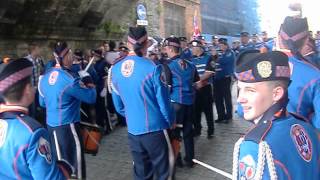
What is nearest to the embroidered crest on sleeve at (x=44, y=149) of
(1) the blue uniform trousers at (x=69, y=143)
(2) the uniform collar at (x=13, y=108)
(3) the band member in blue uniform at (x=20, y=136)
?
(3) the band member in blue uniform at (x=20, y=136)

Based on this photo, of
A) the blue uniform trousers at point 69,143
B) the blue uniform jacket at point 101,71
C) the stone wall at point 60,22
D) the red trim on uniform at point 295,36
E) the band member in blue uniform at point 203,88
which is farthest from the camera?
the stone wall at point 60,22

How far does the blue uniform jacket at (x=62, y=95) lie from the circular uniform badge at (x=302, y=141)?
352 centimetres

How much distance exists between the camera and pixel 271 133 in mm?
1775

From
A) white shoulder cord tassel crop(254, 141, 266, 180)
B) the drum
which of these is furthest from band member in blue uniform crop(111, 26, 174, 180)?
white shoulder cord tassel crop(254, 141, 266, 180)

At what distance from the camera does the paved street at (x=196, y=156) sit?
5.95 metres

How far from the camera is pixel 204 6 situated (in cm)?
2559

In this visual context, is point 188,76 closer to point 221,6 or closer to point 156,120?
point 156,120

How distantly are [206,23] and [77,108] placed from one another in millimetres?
20955

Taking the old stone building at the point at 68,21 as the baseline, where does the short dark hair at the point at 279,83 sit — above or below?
below

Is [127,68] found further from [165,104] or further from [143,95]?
[165,104]

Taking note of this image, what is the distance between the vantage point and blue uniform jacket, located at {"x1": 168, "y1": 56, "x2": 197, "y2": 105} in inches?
251

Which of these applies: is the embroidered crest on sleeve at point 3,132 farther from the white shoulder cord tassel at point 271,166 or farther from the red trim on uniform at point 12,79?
the white shoulder cord tassel at point 271,166

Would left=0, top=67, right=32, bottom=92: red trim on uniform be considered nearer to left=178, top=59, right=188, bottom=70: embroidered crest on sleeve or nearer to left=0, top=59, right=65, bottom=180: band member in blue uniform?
left=0, top=59, right=65, bottom=180: band member in blue uniform

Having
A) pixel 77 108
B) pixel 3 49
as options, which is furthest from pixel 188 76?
pixel 3 49
